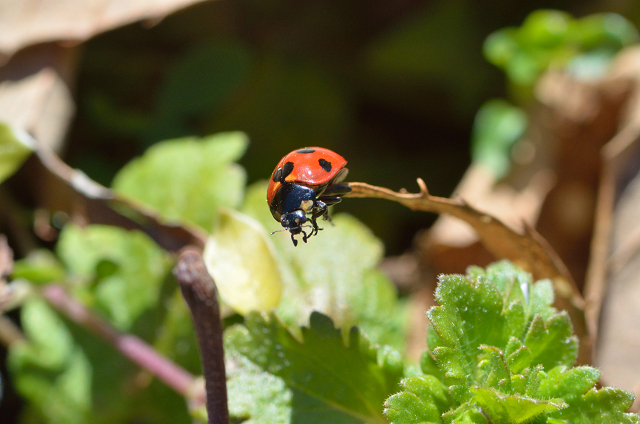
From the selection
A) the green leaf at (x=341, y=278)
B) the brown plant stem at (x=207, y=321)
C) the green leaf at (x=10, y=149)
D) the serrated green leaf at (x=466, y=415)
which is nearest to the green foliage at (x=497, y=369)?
the serrated green leaf at (x=466, y=415)

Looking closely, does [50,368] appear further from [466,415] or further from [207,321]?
[466,415]

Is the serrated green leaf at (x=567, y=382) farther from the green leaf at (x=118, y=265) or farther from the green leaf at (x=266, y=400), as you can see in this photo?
the green leaf at (x=118, y=265)

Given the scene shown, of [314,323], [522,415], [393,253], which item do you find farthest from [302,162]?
[393,253]

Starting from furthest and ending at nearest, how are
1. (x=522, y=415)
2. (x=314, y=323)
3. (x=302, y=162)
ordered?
(x=302, y=162) < (x=314, y=323) < (x=522, y=415)

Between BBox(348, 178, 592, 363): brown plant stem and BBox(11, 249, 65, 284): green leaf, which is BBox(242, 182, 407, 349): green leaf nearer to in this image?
BBox(348, 178, 592, 363): brown plant stem

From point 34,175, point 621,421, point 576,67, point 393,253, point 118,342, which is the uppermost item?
point 576,67

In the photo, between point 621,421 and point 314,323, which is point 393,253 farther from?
point 621,421

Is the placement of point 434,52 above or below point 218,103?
above
